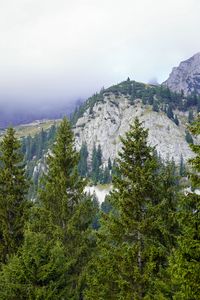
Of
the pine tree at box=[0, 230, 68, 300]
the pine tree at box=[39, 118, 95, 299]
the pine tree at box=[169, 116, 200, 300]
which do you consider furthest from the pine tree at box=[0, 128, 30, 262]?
the pine tree at box=[169, 116, 200, 300]

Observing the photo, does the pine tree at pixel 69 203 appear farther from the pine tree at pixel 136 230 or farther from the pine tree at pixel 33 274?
the pine tree at pixel 33 274

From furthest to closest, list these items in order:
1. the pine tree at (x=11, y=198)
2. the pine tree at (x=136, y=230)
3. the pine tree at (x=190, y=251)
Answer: the pine tree at (x=11, y=198) → the pine tree at (x=136, y=230) → the pine tree at (x=190, y=251)

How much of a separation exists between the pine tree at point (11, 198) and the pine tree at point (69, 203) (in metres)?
2.01

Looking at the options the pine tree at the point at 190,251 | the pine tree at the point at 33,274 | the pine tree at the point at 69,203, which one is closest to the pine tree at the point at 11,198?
the pine tree at the point at 69,203

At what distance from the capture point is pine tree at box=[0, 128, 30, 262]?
33.9 meters

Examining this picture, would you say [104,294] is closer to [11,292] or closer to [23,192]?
[11,292]

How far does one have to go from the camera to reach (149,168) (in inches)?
969

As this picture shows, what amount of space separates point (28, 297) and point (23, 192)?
1349cm

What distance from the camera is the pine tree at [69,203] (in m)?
33.9

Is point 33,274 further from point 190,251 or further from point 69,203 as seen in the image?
point 69,203

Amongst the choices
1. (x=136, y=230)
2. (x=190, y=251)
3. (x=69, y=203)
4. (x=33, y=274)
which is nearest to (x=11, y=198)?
(x=69, y=203)

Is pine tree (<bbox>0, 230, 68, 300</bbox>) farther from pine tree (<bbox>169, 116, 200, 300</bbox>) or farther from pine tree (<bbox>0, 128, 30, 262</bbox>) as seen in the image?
pine tree (<bbox>169, 116, 200, 300</bbox>)

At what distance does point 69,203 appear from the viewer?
36.2 metres

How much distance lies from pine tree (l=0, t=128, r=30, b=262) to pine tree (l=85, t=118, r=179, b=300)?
9817 millimetres
